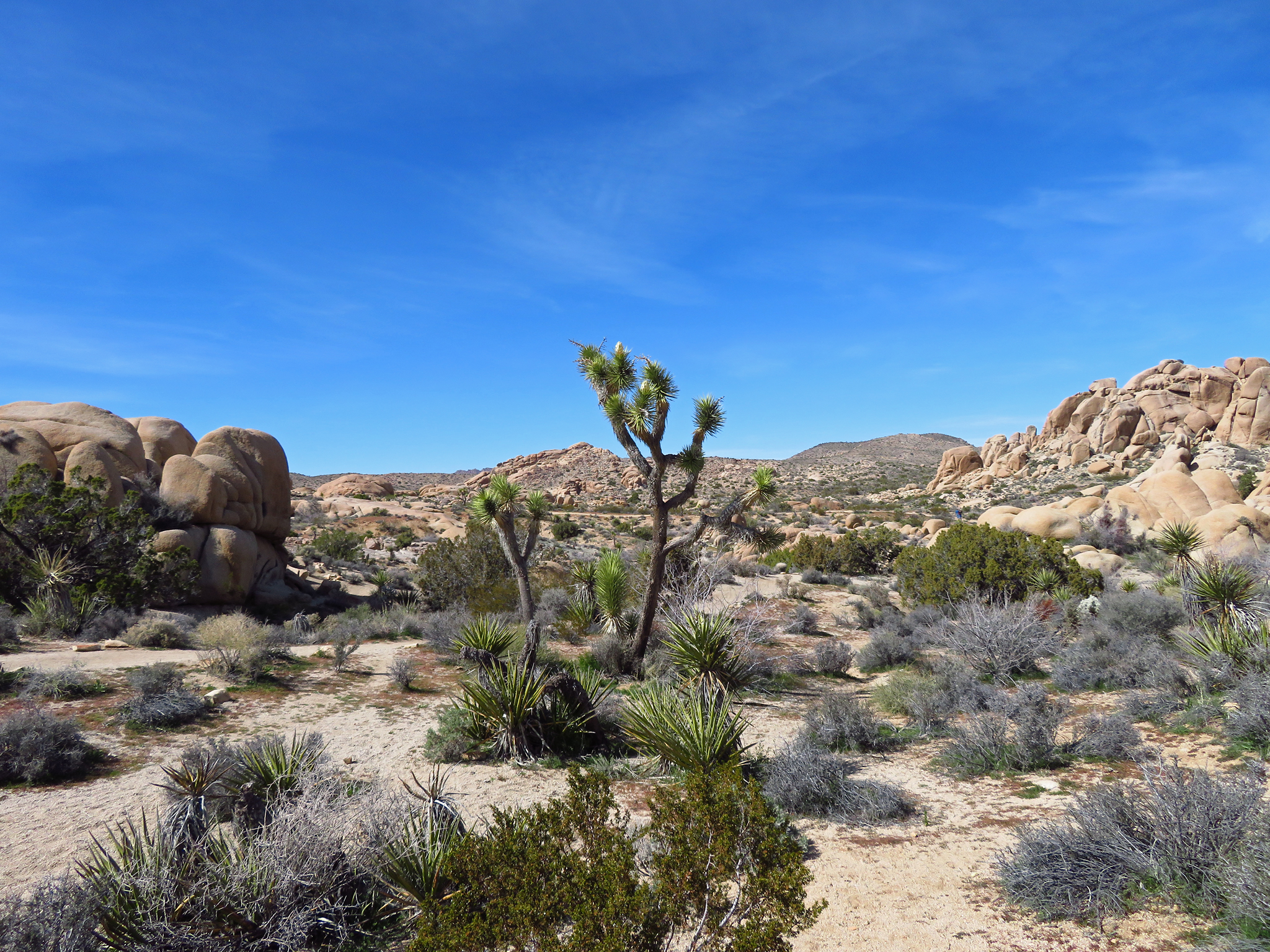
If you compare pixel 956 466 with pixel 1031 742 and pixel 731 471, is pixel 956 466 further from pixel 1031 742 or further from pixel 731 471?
pixel 1031 742

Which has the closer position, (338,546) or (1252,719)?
(1252,719)

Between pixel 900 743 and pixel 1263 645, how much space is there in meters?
4.91

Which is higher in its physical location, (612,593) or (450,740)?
(612,593)

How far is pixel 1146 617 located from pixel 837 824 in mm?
9360

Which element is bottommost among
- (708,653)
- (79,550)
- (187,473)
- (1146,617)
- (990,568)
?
(708,653)

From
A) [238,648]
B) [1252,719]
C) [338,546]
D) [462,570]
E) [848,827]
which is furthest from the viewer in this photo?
[338,546]

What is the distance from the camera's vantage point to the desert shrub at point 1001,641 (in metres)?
11.5

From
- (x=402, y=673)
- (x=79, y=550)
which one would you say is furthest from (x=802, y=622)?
(x=79, y=550)

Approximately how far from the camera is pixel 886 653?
13.6 meters

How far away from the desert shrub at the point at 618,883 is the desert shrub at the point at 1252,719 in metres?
6.57

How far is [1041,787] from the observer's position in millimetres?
6996

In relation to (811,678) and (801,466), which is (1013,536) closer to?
(811,678)

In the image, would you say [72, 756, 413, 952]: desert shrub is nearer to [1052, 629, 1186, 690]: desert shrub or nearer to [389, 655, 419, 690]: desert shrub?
[389, 655, 419, 690]: desert shrub

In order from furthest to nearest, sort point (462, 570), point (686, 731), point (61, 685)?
point (462, 570) < point (61, 685) < point (686, 731)
